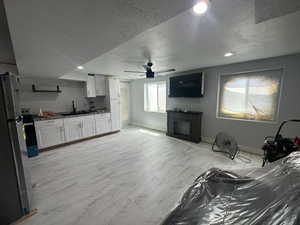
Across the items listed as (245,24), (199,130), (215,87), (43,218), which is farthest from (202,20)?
(199,130)

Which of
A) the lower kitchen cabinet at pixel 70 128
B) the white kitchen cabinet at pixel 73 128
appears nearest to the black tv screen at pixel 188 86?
the lower kitchen cabinet at pixel 70 128

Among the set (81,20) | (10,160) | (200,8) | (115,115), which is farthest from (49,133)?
(200,8)

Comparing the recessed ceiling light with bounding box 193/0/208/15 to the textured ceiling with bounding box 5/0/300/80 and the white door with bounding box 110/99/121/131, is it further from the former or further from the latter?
the white door with bounding box 110/99/121/131

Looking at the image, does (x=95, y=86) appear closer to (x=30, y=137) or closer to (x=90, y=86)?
(x=90, y=86)

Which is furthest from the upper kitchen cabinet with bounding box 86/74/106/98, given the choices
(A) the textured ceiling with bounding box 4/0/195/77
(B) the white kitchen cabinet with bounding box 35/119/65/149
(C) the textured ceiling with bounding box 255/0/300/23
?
(C) the textured ceiling with bounding box 255/0/300/23

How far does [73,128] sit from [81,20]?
3.71m

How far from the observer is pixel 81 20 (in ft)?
3.39

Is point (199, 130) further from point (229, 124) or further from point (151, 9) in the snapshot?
point (151, 9)

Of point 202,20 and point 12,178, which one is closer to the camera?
point 202,20

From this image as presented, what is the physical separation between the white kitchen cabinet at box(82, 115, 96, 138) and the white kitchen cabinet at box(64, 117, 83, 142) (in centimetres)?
10

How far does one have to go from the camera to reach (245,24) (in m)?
1.44

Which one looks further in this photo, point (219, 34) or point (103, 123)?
point (103, 123)

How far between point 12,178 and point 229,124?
4.35 metres

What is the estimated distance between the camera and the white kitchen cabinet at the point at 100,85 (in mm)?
4748
